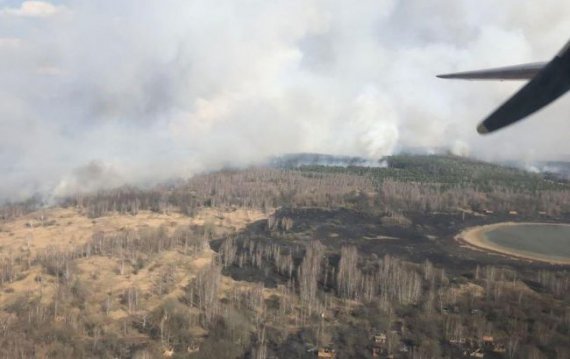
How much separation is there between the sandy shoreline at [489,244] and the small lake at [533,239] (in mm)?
189

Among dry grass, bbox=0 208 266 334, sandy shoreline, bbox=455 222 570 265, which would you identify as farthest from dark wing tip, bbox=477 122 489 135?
sandy shoreline, bbox=455 222 570 265

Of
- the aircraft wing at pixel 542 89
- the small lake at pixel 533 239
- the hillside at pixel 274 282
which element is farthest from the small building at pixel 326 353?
the small lake at pixel 533 239

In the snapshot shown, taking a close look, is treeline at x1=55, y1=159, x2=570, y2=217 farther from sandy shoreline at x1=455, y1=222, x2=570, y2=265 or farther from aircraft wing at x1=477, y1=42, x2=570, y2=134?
aircraft wing at x1=477, y1=42, x2=570, y2=134

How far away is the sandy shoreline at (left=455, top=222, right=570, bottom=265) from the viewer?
55.6 m

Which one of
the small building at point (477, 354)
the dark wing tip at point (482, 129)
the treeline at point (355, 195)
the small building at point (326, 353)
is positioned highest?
the dark wing tip at point (482, 129)

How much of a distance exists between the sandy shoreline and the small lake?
0.62 feet

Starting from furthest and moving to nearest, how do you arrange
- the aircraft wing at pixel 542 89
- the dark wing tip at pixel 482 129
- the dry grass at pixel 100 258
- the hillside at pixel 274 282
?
the dry grass at pixel 100 258 → the hillside at pixel 274 282 → the dark wing tip at pixel 482 129 → the aircraft wing at pixel 542 89

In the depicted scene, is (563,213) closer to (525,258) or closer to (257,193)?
(525,258)

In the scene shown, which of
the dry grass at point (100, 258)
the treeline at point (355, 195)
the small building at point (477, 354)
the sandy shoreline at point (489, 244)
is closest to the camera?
the small building at point (477, 354)

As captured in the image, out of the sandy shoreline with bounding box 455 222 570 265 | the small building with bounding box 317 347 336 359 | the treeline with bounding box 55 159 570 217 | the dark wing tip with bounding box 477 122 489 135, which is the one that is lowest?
the small building with bounding box 317 347 336 359

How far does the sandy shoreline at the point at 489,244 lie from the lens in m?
55.6

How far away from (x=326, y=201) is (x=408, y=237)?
2510 centimetres

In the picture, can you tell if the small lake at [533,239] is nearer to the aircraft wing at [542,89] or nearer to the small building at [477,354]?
the small building at [477,354]

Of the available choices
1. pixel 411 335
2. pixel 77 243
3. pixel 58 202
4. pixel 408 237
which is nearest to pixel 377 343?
pixel 411 335
